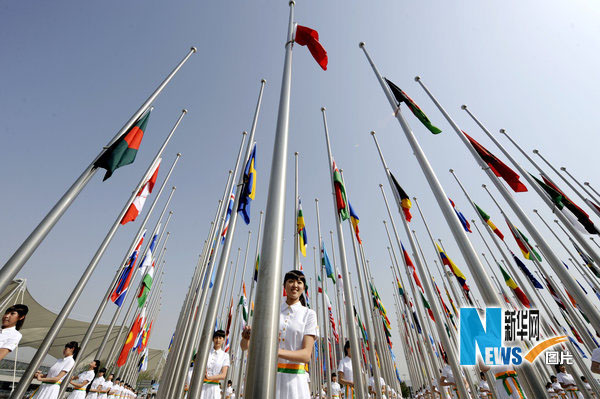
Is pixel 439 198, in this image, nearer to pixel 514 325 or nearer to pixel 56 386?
pixel 514 325

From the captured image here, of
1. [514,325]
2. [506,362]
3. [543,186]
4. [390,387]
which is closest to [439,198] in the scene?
[514,325]

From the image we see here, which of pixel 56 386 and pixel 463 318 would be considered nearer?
pixel 463 318

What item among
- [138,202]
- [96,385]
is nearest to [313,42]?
[138,202]

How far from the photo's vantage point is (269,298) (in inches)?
71.4

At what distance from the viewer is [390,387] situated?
13672 millimetres

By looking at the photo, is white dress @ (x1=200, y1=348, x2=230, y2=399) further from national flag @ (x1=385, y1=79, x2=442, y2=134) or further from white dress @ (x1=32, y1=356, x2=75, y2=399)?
national flag @ (x1=385, y1=79, x2=442, y2=134)

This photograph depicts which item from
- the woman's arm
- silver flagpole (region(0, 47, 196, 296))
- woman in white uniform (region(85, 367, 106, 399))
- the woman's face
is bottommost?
the woman's arm

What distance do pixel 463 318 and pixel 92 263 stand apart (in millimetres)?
7780

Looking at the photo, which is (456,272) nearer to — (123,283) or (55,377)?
(123,283)

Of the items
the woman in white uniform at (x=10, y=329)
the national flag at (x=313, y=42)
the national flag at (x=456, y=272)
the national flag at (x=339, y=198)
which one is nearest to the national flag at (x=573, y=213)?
the national flag at (x=456, y=272)

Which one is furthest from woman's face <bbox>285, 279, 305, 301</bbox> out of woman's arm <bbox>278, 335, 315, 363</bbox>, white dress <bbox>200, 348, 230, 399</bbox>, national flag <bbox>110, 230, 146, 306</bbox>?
national flag <bbox>110, 230, 146, 306</bbox>

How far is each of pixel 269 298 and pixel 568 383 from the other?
16552 millimetres

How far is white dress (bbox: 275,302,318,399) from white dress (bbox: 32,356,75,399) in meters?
6.89

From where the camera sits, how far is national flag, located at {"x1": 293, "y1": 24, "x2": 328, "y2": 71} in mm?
5672
